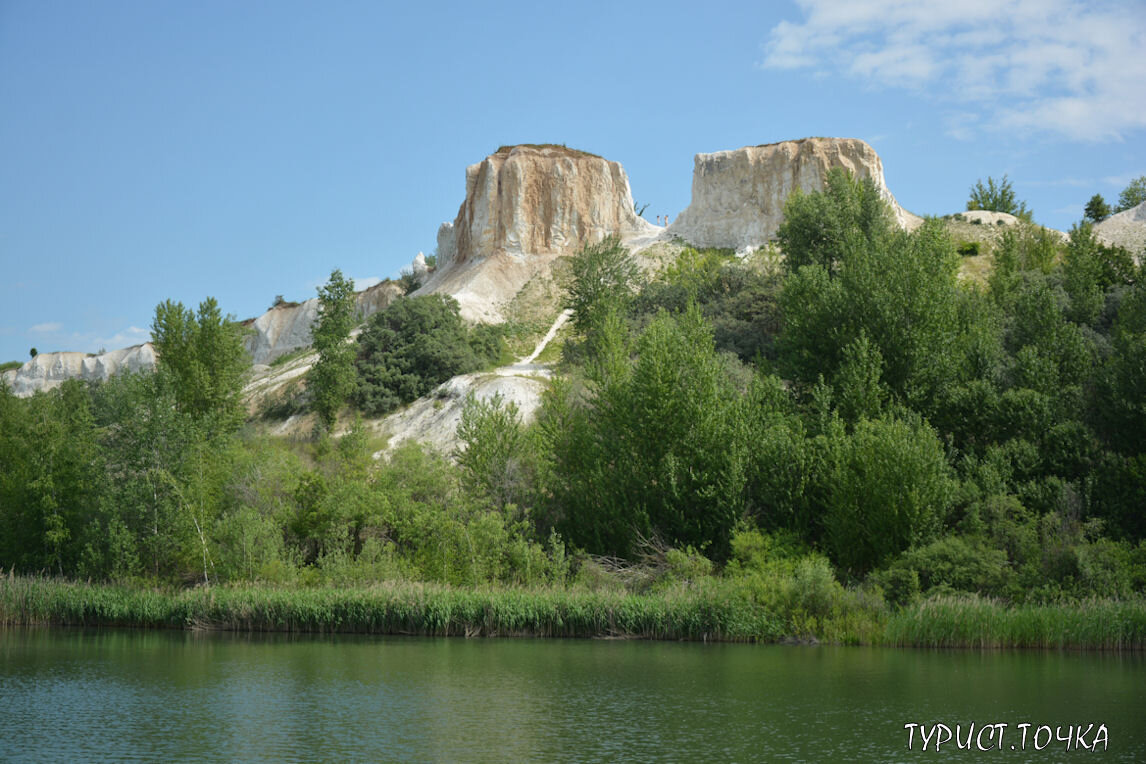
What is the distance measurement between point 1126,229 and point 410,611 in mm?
69869

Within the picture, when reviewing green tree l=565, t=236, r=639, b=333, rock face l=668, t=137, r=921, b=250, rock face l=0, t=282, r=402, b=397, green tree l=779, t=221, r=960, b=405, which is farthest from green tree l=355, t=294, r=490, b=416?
rock face l=0, t=282, r=402, b=397

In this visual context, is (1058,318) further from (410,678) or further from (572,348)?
(410,678)

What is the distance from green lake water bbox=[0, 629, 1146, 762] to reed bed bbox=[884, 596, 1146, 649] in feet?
2.47

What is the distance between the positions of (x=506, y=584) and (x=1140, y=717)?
2028 cm

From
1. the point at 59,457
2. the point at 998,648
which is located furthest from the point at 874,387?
the point at 59,457

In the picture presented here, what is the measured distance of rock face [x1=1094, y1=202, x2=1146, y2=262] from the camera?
7562 centimetres

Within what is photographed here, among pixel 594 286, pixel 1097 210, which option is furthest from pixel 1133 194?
pixel 594 286

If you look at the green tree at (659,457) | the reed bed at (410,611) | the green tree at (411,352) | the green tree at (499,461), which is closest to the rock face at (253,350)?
the green tree at (411,352)

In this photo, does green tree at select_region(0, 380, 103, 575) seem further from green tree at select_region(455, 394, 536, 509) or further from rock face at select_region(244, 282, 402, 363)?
rock face at select_region(244, 282, 402, 363)

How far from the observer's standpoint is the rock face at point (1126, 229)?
75.6 m

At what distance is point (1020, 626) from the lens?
25734mm

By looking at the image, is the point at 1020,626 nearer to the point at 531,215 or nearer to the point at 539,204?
the point at 531,215

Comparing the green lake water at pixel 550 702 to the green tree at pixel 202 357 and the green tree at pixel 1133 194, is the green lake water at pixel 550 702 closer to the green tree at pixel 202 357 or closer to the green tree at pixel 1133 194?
the green tree at pixel 202 357

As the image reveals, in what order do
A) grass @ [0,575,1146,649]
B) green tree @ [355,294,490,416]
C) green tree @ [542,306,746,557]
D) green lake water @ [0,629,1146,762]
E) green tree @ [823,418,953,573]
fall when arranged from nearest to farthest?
green lake water @ [0,629,1146,762]
grass @ [0,575,1146,649]
green tree @ [823,418,953,573]
green tree @ [542,306,746,557]
green tree @ [355,294,490,416]
